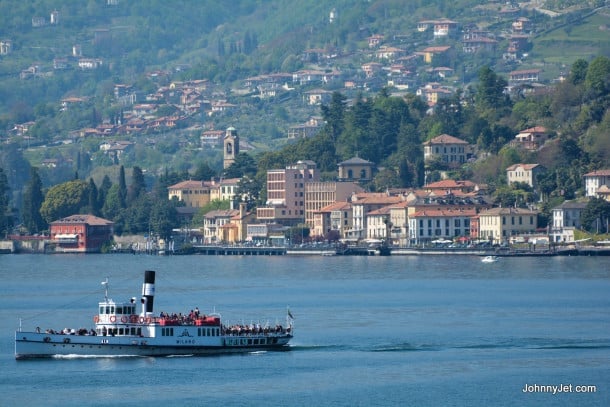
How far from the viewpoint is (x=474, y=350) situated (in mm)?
68062

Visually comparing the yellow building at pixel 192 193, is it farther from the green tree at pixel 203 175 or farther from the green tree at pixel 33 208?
the green tree at pixel 33 208

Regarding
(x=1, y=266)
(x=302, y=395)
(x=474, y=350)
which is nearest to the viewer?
(x=302, y=395)

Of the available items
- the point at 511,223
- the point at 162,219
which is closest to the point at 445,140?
the point at 162,219

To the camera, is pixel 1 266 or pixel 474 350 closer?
pixel 474 350

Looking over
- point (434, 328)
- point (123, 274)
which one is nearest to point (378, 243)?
point (123, 274)

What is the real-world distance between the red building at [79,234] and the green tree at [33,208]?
199 inches

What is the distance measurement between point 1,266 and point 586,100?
190ft

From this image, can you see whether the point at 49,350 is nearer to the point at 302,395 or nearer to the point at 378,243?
the point at 302,395

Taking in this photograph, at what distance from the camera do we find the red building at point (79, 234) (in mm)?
169250

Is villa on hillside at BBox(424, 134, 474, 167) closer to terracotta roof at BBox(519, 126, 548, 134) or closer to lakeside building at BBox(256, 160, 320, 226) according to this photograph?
terracotta roof at BBox(519, 126, 548, 134)

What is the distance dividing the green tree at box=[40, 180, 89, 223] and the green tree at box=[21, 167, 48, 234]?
0.48 meters

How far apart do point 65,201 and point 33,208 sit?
2.97 meters

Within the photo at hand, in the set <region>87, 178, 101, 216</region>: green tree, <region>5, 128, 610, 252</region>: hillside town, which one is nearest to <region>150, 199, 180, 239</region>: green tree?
<region>5, 128, 610, 252</region>: hillside town

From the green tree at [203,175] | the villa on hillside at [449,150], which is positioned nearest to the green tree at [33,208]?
the green tree at [203,175]
